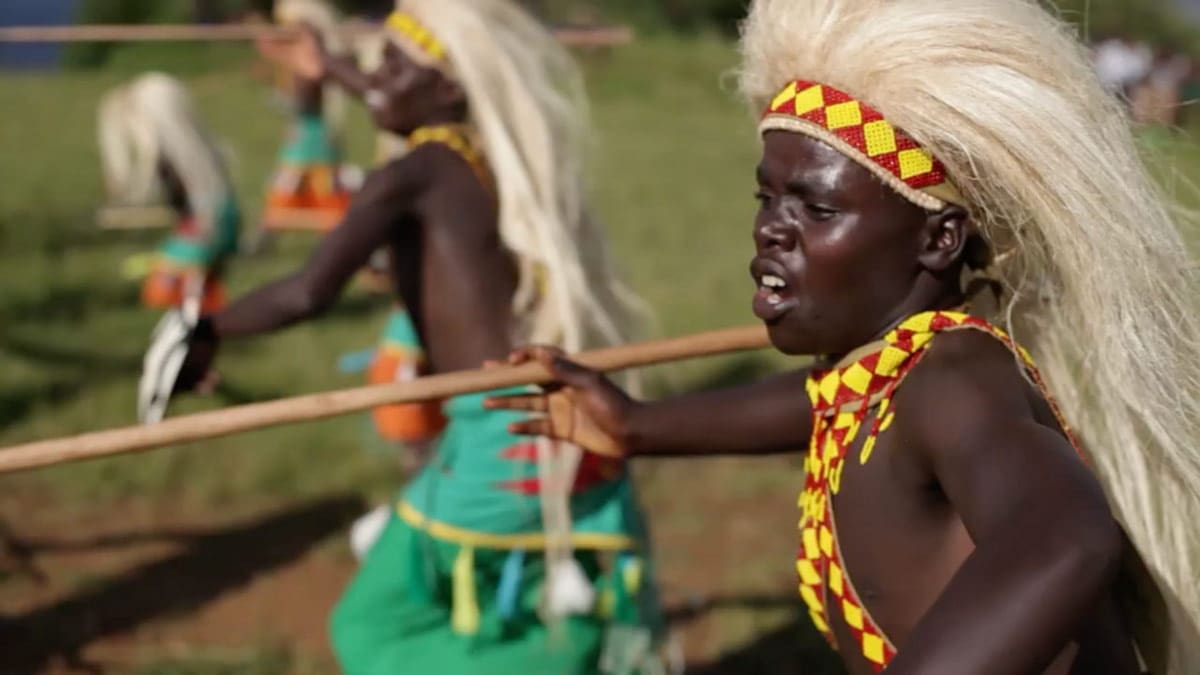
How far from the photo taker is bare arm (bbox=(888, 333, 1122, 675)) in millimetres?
1453

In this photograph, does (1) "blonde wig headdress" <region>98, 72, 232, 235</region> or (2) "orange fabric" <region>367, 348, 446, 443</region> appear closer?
(2) "orange fabric" <region>367, 348, 446, 443</region>

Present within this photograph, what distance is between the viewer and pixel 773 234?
192cm

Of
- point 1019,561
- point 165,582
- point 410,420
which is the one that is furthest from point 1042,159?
point 165,582

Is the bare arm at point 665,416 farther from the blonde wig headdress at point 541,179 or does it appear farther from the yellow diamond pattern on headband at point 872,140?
the blonde wig headdress at point 541,179

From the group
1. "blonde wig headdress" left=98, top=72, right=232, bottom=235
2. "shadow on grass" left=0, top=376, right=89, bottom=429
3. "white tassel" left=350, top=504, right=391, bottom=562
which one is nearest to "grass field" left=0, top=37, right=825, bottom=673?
"shadow on grass" left=0, top=376, right=89, bottom=429

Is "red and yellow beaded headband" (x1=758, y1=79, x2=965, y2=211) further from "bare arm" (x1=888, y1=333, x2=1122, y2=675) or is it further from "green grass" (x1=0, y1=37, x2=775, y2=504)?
"green grass" (x1=0, y1=37, x2=775, y2=504)

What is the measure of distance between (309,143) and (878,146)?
293 inches

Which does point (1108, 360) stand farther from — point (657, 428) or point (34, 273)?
point (34, 273)

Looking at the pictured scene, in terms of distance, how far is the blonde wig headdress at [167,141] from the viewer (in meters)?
6.93

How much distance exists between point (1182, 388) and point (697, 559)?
285 cm

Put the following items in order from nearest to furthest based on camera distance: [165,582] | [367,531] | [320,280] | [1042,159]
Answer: [1042,159] → [320,280] → [367,531] → [165,582]

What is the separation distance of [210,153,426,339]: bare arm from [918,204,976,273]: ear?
1.50 meters

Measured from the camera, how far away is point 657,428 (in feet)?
7.74

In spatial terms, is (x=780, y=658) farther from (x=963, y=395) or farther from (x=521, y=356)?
(x=963, y=395)
